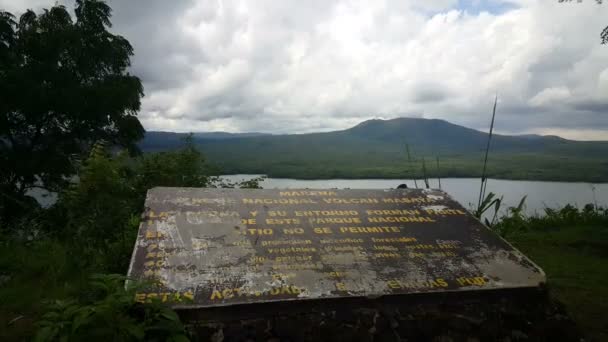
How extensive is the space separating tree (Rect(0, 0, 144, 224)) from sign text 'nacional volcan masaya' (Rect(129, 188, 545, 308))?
9.87 m

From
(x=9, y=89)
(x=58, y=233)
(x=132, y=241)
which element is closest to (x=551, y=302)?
(x=132, y=241)

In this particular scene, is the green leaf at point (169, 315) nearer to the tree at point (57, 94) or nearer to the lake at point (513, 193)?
the lake at point (513, 193)

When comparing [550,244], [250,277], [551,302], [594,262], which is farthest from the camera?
[550,244]

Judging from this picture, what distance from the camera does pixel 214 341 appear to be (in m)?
2.83

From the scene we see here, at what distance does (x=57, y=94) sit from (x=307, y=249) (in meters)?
11.6

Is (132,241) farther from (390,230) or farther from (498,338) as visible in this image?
(498,338)

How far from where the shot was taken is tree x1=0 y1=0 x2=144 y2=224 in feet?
38.8

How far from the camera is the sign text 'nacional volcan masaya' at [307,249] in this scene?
314 centimetres

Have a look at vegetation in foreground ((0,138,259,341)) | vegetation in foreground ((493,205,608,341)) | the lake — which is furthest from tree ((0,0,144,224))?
vegetation in foreground ((493,205,608,341))

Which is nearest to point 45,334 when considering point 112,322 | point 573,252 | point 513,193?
point 112,322

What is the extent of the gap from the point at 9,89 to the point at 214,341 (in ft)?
39.7

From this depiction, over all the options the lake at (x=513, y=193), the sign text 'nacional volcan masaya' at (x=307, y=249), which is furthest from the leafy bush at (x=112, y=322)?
the lake at (x=513, y=193)

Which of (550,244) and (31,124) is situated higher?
(31,124)

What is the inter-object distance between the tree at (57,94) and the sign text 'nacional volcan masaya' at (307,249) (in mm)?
9866
